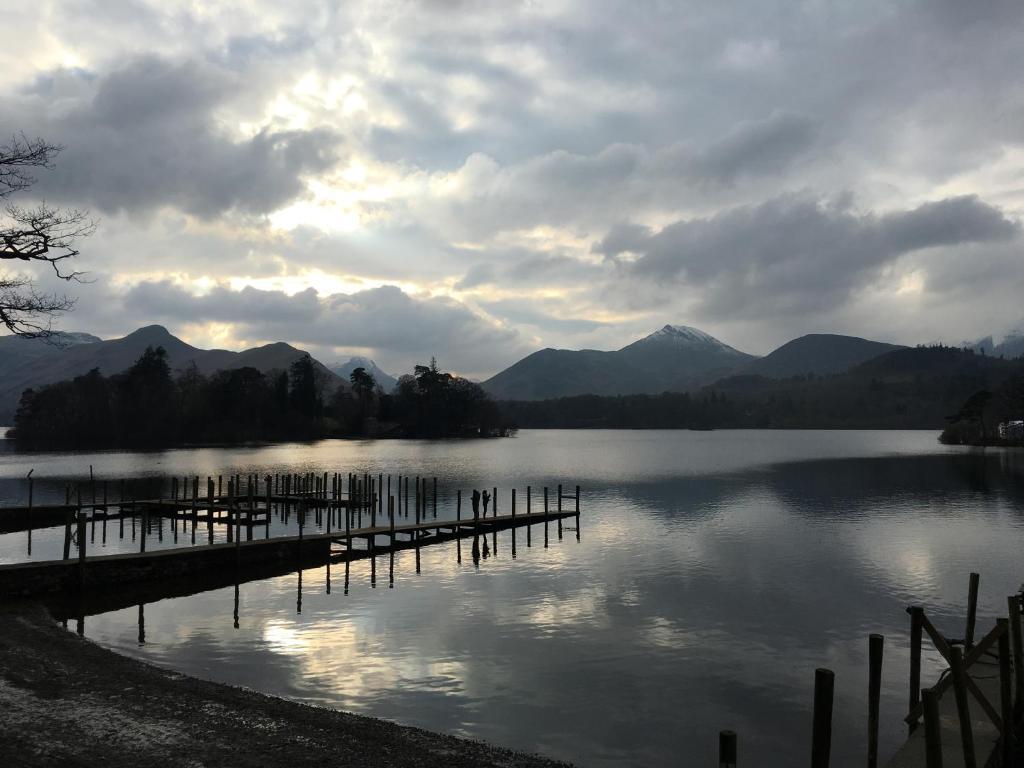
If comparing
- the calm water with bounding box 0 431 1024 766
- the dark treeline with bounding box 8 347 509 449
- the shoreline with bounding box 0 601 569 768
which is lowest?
the calm water with bounding box 0 431 1024 766

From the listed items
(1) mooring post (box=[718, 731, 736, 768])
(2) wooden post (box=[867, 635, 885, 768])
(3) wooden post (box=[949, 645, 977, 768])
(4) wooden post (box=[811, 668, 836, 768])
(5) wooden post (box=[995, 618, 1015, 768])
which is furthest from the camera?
(2) wooden post (box=[867, 635, 885, 768])

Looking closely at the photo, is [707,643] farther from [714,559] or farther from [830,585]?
[714,559]

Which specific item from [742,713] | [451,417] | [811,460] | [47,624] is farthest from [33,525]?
[451,417]

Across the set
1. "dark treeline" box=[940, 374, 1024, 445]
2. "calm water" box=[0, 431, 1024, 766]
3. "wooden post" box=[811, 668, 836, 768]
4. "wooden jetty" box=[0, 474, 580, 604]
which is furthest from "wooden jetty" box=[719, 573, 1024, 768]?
"dark treeline" box=[940, 374, 1024, 445]

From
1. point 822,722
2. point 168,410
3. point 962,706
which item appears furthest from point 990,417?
point 168,410

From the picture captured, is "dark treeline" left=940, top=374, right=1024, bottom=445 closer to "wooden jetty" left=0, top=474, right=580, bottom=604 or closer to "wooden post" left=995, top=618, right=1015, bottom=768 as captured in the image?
"wooden jetty" left=0, top=474, right=580, bottom=604

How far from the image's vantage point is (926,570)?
31.3 metres

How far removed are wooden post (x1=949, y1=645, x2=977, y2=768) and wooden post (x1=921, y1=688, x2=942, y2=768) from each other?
0.66 m

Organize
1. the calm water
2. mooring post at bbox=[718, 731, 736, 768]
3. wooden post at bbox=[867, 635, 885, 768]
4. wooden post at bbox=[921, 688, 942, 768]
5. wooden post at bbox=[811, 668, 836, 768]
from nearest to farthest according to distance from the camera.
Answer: mooring post at bbox=[718, 731, 736, 768]
wooden post at bbox=[921, 688, 942, 768]
wooden post at bbox=[811, 668, 836, 768]
wooden post at bbox=[867, 635, 885, 768]
the calm water

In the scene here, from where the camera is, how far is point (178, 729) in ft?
39.9

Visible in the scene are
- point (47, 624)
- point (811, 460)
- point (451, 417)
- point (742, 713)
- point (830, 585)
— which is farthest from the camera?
point (451, 417)

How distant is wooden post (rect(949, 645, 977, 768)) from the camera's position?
32.1 ft

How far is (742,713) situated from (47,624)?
19820 millimetres

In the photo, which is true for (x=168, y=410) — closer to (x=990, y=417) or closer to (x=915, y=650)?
(x=915, y=650)
